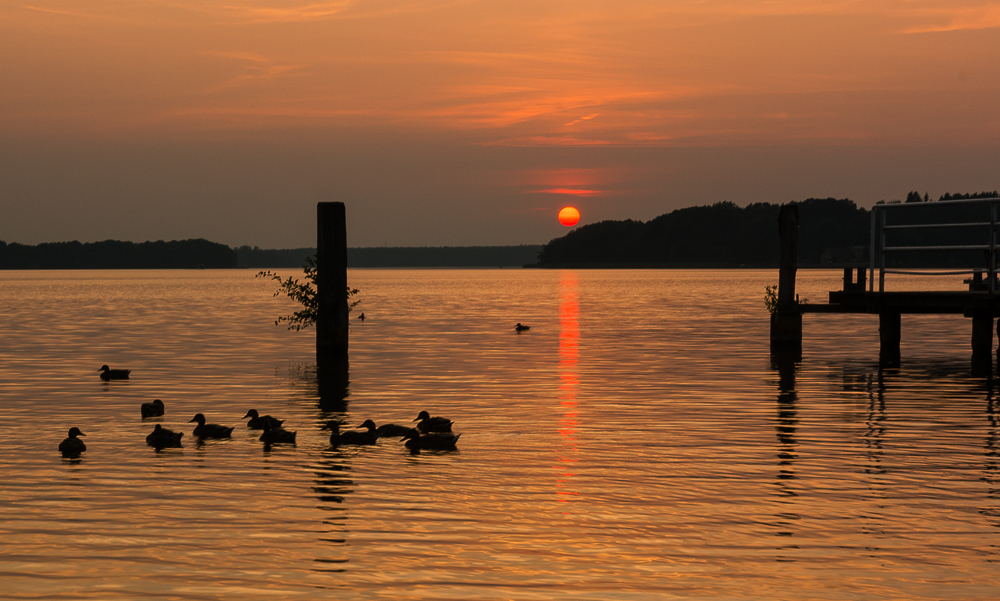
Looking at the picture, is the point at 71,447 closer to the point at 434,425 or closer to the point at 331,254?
the point at 434,425

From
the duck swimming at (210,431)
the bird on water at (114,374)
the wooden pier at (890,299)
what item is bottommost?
the bird on water at (114,374)

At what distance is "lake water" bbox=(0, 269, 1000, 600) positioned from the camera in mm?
9766

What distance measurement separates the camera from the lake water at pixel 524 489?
977cm

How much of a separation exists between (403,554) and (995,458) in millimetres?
9157

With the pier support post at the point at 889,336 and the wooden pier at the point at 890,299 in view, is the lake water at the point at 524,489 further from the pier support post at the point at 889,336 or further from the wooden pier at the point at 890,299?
the pier support post at the point at 889,336

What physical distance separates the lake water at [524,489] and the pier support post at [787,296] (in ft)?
8.99

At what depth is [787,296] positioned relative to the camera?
3159cm

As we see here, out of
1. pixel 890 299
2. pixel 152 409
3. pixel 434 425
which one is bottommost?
pixel 152 409

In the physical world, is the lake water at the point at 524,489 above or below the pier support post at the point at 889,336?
below

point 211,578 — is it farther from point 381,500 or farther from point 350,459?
point 350,459

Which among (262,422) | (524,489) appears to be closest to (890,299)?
(262,422)

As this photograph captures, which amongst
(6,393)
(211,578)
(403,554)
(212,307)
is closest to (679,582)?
(403,554)

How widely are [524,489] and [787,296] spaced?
65.5ft

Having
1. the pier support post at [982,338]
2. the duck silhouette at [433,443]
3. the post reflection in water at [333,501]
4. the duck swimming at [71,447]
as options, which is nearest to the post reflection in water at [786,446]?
the post reflection in water at [333,501]
